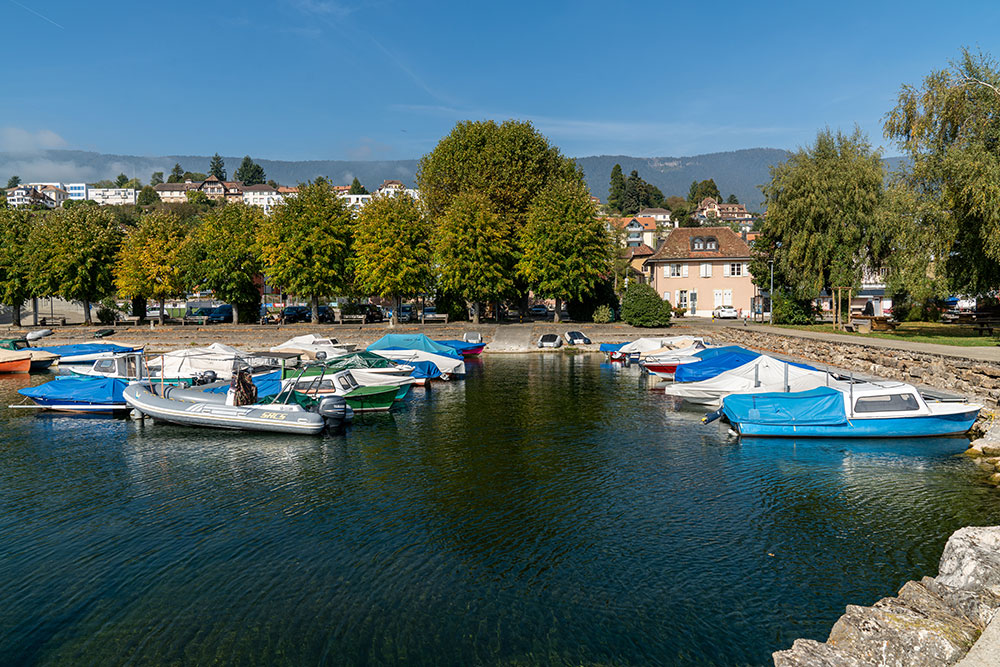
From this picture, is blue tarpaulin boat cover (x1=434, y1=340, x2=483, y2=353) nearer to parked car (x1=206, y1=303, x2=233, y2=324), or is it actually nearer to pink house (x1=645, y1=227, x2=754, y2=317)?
parked car (x1=206, y1=303, x2=233, y2=324)

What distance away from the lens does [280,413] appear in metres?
27.2

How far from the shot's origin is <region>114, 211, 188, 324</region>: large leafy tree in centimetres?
6888

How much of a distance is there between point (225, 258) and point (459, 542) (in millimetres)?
60230

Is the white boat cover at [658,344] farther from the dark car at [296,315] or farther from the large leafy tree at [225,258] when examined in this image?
the dark car at [296,315]

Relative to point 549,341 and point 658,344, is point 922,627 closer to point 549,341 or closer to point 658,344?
point 658,344

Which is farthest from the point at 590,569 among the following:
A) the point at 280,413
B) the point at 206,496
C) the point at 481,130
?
the point at 481,130

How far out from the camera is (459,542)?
52.7 feet

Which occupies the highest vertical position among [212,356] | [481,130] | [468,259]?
[481,130]

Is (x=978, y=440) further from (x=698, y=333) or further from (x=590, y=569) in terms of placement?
(x=698, y=333)

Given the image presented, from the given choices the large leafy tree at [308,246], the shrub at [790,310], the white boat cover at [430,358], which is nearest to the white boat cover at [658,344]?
the white boat cover at [430,358]

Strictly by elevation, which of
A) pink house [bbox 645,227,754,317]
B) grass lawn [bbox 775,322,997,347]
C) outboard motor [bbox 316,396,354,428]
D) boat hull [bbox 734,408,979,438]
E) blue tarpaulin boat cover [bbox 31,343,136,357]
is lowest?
boat hull [bbox 734,408,979,438]

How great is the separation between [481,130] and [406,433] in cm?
5641

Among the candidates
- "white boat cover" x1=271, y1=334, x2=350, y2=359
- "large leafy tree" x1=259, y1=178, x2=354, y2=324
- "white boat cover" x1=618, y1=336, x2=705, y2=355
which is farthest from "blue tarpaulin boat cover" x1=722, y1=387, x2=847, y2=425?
"large leafy tree" x1=259, y1=178, x2=354, y2=324

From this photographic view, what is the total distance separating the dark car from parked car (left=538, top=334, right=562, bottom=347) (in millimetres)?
30884
